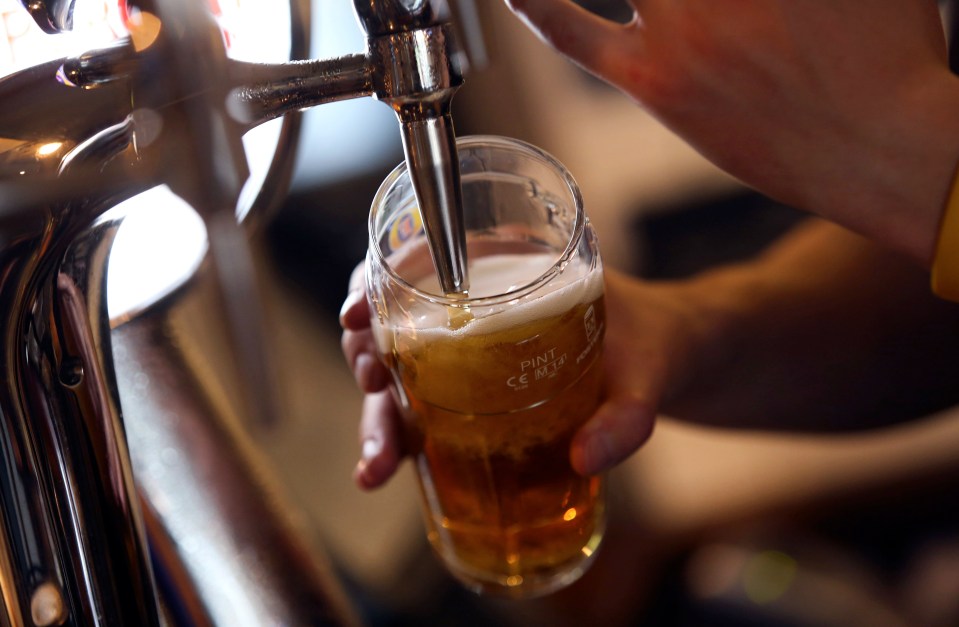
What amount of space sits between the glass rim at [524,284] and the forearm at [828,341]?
41 centimetres

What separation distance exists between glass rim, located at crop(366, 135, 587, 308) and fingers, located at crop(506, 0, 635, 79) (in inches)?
2.5

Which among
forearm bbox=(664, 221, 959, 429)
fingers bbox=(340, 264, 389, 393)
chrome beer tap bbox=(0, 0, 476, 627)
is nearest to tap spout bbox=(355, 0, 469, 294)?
chrome beer tap bbox=(0, 0, 476, 627)

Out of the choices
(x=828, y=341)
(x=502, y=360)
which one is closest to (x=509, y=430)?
(x=502, y=360)

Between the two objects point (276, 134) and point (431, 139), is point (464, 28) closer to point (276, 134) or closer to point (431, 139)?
point (276, 134)

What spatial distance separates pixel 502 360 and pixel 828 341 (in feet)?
2.17

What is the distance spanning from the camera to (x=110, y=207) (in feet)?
1.17

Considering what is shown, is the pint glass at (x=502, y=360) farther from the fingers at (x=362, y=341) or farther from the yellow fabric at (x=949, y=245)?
the yellow fabric at (x=949, y=245)

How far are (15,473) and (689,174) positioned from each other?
1.67 metres

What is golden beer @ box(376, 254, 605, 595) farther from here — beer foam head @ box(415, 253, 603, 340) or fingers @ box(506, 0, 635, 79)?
fingers @ box(506, 0, 635, 79)

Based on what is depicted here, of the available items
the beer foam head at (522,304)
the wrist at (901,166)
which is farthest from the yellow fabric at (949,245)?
the beer foam head at (522,304)

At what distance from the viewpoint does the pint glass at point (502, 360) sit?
470 millimetres

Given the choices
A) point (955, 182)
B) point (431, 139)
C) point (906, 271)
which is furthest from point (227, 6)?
point (906, 271)

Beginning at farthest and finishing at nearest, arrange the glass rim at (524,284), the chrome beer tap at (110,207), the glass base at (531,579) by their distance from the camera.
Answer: the glass base at (531,579)
the glass rim at (524,284)
the chrome beer tap at (110,207)

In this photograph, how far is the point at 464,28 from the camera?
2.38 feet
